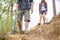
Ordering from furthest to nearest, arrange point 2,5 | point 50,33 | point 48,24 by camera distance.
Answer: point 2,5 < point 48,24 < point 50,33

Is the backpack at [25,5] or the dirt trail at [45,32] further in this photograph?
the backpack at [25,5]

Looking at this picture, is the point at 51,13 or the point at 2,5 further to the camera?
the point at 2,5

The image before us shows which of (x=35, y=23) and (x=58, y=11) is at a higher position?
(x=58, y=11)

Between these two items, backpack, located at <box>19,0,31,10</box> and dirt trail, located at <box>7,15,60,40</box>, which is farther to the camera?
backpack, located at <box>19,0,31,10</box>

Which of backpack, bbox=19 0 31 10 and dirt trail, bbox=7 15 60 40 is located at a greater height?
backpack, bbox=19 0 31 10

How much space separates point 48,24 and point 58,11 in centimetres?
21

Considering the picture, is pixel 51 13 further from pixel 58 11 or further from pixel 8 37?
pixel 8 37

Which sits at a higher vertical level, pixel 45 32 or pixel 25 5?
pixel 25 5

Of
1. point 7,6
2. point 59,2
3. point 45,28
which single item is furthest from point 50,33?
point 7,6

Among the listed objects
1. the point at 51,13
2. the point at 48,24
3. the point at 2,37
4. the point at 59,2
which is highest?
the point at 59,2

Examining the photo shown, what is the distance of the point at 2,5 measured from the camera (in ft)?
7.81

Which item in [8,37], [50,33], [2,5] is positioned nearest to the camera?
[50,33]

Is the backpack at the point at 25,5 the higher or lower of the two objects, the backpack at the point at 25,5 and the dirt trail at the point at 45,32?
the higher

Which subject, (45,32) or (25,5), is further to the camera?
(25,5)
